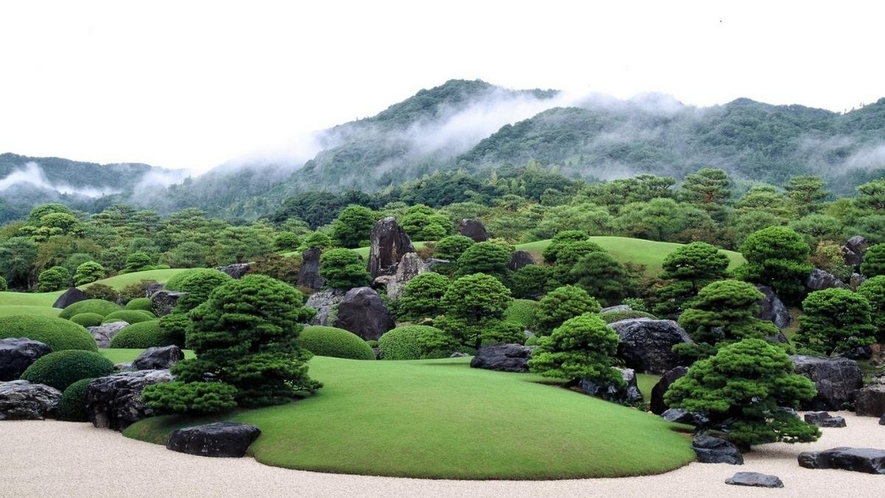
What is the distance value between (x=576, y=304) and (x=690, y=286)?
6547mm

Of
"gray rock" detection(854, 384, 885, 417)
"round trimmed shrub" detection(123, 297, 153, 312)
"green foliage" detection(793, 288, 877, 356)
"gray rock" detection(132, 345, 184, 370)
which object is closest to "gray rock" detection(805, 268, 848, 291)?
"green foliage" detection(793, 288, 877, 356)

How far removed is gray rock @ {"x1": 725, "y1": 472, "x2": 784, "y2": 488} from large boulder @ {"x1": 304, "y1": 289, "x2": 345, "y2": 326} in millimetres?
23644

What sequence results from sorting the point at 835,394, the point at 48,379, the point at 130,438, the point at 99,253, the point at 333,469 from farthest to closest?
the point at 99,253, the point at 835,394, the point at 48,379, the point at 130,438, the point at 333,469

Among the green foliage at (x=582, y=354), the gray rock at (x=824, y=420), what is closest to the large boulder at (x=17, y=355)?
the green foliage at (x=582, y=354)

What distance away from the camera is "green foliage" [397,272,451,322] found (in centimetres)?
3092

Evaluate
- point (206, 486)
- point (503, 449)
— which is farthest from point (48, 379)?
point (503, 449)

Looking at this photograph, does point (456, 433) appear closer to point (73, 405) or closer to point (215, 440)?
point (215, 440)

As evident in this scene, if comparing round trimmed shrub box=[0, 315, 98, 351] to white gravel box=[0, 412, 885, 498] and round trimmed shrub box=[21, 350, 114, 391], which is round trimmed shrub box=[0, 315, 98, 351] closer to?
round trimmed shrub box=[21, 350, 114, 391]

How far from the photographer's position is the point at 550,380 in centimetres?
1953

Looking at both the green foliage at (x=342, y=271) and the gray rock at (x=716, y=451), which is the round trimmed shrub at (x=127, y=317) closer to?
the green foliage at (x=342, y=271)

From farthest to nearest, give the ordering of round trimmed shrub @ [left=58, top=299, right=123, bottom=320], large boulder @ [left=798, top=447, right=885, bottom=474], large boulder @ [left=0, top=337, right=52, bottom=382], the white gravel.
→ round trimmed shrub @ [left=58, top=299, right=123, bottom=320] < large boulder @ [left=0, top=337, right=52, bottom=382] < large boulder @ [left=798, top=447, right=885, bottom=474] < the white gravel

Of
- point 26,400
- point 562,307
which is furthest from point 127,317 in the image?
point 562,307

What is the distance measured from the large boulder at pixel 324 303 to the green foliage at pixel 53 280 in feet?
82.7

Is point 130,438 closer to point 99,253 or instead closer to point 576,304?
point 576,304
